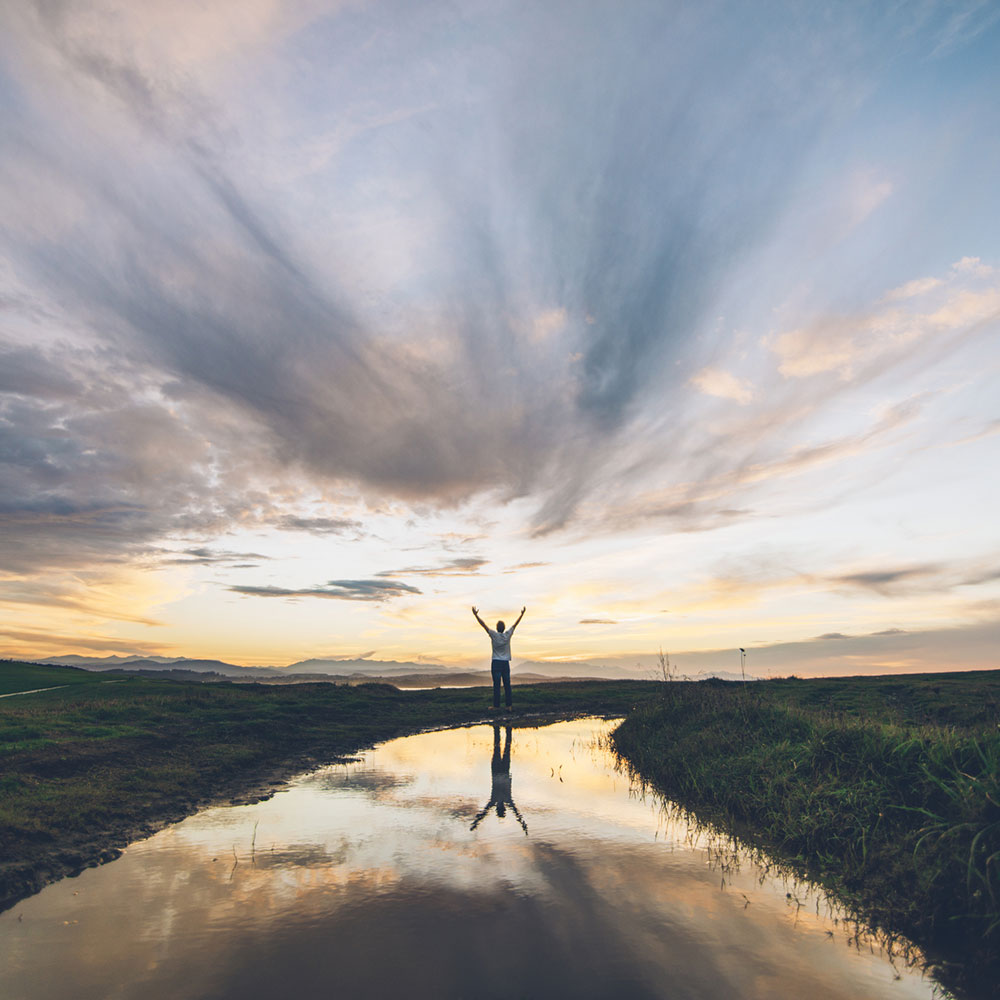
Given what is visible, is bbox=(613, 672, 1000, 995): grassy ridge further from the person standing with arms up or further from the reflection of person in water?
the person standing with arms up

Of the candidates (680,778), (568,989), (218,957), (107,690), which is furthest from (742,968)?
(107,690)

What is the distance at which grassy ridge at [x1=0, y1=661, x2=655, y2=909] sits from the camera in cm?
804

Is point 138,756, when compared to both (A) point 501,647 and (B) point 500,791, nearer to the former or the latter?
(B) point 500,791

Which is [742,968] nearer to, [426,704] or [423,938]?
[423,938]

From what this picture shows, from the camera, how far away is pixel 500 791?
1182cm

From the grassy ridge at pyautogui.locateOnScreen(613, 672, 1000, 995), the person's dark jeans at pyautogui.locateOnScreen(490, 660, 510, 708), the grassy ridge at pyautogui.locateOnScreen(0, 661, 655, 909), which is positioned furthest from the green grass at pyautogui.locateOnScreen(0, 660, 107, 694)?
the grassy ridge at pyautogui.locateOnScreen(613, 672, 1000, 995)

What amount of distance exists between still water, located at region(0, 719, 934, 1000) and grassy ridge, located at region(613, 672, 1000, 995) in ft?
2.31

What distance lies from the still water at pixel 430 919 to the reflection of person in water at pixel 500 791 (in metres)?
0.15

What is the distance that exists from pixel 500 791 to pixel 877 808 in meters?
6.45

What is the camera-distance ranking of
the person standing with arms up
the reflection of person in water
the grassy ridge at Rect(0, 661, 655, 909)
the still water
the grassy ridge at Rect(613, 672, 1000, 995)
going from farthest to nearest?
the person standing with arms up, the reflection of person in water, the grassy ridge at Rect(0, 661, 655, 909), the grassy ridge at Rect(613, 672, 1000, 995), the still water

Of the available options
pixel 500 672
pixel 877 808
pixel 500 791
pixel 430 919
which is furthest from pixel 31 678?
Answer: pixel 877 808

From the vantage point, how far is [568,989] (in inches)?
179

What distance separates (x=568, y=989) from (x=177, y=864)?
5251 millimetres

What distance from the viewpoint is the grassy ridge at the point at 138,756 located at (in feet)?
26.4
